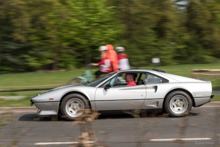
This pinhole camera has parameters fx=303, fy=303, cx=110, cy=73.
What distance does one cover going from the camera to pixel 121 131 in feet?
19.1

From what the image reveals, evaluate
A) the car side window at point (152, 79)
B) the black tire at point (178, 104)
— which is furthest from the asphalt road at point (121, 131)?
the car side window at point (152, 79)

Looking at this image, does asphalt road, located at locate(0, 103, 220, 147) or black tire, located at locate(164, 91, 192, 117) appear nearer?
asphalt road, located at locate(0, 103, 220, 147)

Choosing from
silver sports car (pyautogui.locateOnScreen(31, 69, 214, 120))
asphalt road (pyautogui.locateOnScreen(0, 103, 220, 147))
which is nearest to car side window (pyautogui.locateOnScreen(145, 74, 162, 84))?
silver sports car (pyautogui.locateOnScreen(31, 69, 214, 120))

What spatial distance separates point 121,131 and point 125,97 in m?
1.47

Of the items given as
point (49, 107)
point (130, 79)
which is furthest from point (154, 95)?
point (49, 107)

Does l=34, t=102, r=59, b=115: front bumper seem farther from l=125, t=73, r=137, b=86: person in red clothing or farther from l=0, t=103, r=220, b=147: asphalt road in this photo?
l=125, t=73, r=137, b=86: person in red clothing

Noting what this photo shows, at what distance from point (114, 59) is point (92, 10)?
13.8 meters

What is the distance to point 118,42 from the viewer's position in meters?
23.9

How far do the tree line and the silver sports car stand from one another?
1482cm

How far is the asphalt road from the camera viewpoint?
13.3 feet

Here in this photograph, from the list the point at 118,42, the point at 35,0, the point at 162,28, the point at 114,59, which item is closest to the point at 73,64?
the point at 118,42

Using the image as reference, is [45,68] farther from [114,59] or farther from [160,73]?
[160,73]

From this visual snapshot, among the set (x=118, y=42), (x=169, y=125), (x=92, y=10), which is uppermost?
(x=92, y=10)

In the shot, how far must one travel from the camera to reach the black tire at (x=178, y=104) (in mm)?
7230
